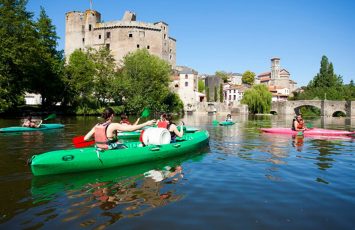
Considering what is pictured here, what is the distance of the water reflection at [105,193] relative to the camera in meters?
5.31

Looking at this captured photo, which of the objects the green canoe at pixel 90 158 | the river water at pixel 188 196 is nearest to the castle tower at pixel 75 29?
the river water at pixel 188 196

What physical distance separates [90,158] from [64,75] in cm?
3427

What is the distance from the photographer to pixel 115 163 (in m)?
8.65

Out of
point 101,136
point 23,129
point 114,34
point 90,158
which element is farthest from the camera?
point 114,34

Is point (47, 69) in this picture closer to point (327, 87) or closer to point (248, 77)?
point (327, 87)

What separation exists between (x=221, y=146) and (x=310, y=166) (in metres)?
4.91

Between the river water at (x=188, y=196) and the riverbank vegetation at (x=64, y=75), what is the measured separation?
21977 millimetres

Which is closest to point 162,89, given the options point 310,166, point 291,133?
point 291,133

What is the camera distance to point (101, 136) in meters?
8.41

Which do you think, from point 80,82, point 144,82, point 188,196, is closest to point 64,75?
point 80,82

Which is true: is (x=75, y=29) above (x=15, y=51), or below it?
above

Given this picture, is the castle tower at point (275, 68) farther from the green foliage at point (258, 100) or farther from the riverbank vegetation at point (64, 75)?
the riverbank vegetation at point (64, 75)

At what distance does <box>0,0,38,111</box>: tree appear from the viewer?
28641 millimetres

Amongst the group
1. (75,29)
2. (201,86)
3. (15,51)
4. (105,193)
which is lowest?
(105,193)
